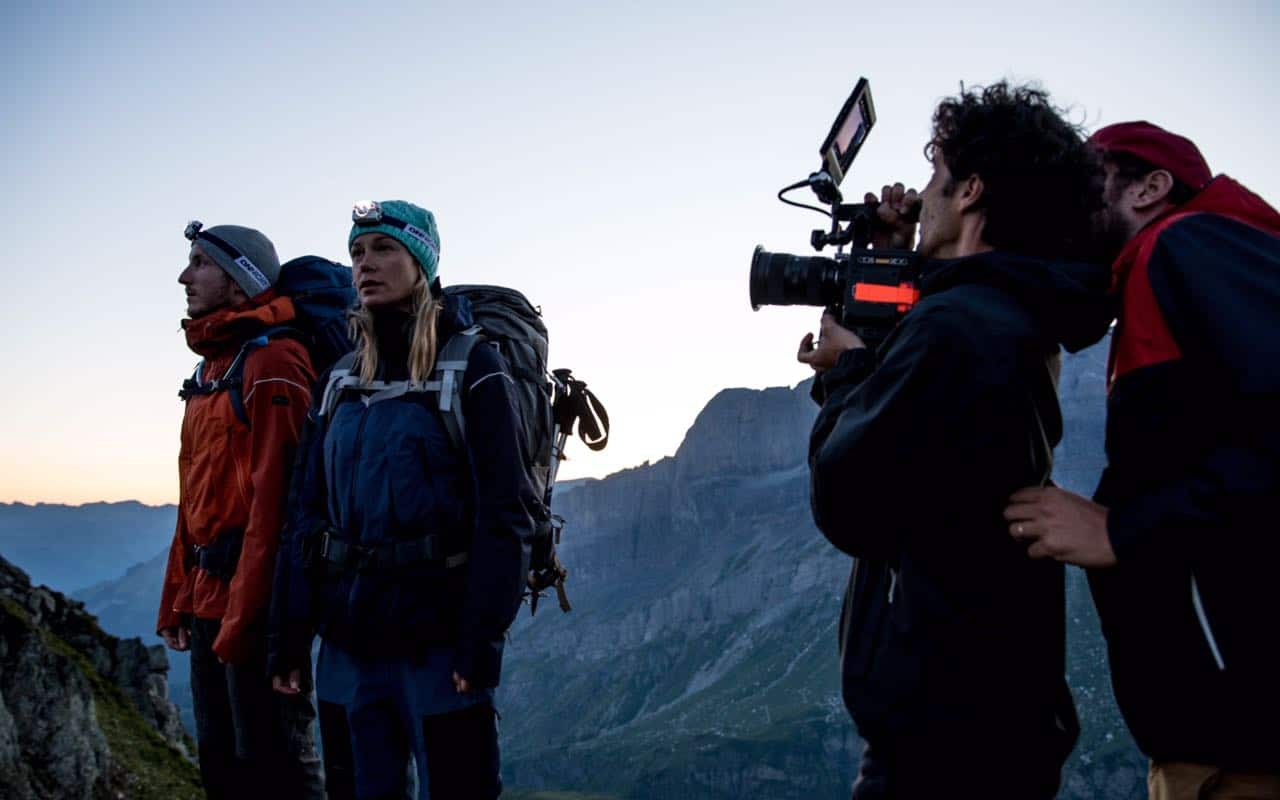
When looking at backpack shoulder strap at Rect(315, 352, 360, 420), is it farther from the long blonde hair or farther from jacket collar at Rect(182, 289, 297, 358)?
jacket collar at Rect(182, 289, 297, 358)

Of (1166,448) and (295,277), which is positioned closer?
(1166,448)

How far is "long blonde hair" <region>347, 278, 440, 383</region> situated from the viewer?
16.0ft

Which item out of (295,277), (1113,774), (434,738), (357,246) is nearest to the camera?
(434,738)

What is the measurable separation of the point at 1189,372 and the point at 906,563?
103cm

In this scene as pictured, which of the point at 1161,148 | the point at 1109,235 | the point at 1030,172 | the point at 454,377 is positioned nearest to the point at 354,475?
the point at 454,377

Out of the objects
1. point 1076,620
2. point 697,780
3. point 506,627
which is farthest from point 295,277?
point 1076,620

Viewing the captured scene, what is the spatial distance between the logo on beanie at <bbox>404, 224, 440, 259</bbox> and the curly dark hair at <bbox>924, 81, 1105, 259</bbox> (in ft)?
10.2

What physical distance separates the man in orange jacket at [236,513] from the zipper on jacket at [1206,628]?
421 cm

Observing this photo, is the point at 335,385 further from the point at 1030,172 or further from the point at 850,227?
the point at 1030,172

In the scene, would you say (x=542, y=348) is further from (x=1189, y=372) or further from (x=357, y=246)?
(x=1189, y=372)

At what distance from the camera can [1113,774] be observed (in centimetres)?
14312

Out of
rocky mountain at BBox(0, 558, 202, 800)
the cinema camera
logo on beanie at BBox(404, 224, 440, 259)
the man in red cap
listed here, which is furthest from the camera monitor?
rocky mountain at BBox(0, 558, 202, 800)

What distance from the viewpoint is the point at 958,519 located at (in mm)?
2932

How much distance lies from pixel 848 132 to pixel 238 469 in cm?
373
